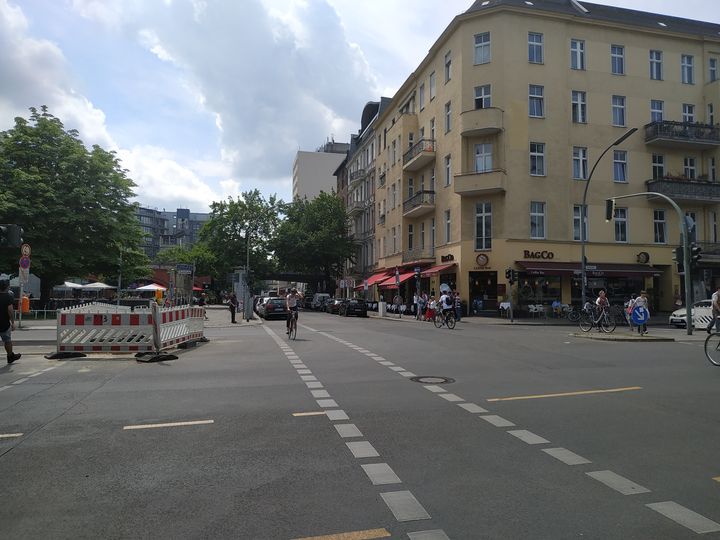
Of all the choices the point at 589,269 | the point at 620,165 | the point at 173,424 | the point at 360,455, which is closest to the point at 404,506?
the point at 360,455

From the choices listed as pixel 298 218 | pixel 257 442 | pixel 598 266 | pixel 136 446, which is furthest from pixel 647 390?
pixel 298 218

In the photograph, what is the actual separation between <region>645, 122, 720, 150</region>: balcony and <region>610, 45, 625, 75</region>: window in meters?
4.35

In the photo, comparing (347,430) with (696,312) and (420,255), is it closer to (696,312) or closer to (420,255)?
(696,312)

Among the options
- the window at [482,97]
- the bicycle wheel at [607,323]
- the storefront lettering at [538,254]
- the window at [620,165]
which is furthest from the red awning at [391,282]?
the bicycle wheel at [607,323]

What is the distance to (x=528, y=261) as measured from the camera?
34406mm

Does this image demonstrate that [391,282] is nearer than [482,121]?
No

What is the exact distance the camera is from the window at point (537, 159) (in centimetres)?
3519

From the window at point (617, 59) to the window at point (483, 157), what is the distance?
11.0 meters

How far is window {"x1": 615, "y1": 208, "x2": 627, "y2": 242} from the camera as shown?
36.6 m

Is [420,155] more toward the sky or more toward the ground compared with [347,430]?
more toward the sky

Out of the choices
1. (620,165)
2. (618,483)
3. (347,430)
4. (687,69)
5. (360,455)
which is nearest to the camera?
(618,483)

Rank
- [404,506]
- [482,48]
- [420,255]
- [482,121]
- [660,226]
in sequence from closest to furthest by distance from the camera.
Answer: [404,506], [482,121], [482,48], [660,226], [420,255]

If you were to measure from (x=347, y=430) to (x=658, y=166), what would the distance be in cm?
3916

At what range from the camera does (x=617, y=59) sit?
37500 mm
